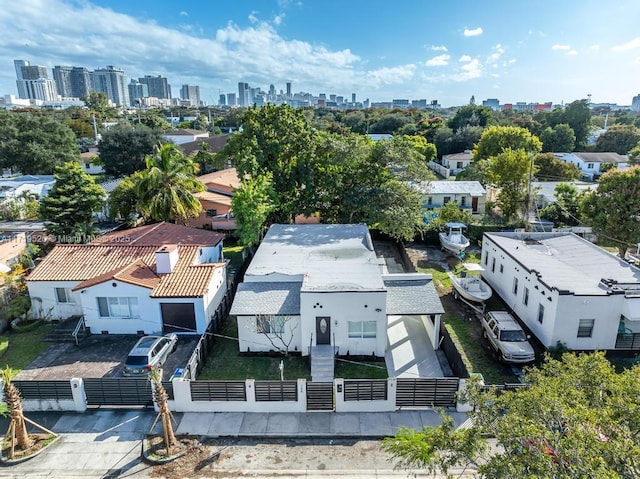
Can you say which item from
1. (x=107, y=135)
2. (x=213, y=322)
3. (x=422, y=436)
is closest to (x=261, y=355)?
(x=213, y=322)

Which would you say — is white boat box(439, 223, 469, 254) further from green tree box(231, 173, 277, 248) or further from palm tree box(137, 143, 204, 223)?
palm tree box(137, 143, 204, 223)

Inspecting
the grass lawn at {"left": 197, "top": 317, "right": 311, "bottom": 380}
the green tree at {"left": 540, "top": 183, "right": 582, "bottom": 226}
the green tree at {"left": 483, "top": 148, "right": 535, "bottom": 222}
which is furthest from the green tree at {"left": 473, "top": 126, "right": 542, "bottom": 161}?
the grass lawn at {"left": 197, "top": 317, "right": 311, "bottom": 380}

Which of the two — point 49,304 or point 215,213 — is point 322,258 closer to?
point 49,304

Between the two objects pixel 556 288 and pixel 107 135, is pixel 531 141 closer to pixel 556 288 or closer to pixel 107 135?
pixel 556 288

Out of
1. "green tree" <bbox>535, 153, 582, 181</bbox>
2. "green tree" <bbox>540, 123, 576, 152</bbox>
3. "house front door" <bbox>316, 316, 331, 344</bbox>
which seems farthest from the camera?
"green tree" <bbox>540, 123, 576, 152</bbox>

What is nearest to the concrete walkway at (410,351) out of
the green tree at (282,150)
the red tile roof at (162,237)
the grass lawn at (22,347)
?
the red tile roof at (162,237)

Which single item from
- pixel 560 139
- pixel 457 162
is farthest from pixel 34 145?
pixel 560 139

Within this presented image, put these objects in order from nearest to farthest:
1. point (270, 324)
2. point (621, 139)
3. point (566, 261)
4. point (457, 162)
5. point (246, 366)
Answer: point (246, 366) < point (270, 324) < point (566, 261) < point (457, 162) < point (621, 139)
